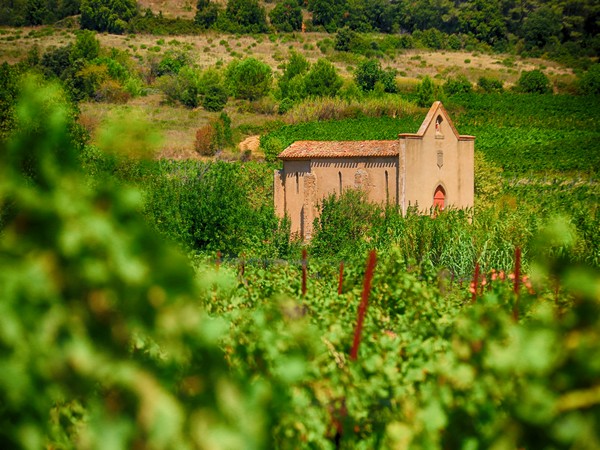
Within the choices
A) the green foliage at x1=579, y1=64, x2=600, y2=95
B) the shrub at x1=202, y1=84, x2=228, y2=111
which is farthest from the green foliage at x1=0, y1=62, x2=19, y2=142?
the green foliage at x1=579, y1=64, x2=600, y2=95

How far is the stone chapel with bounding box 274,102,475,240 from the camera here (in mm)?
30891

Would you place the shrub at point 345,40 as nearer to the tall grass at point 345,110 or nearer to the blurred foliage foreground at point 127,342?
the tall grass at point 345,110

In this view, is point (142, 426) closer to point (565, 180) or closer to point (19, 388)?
point (19, 388)

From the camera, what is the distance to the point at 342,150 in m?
32.0

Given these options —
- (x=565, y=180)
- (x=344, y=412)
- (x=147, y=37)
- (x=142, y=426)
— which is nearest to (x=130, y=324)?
Answer: (x=142, y=426)

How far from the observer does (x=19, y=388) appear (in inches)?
95.7

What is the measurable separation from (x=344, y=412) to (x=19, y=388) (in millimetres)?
2305

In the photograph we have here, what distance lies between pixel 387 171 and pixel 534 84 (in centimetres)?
4623

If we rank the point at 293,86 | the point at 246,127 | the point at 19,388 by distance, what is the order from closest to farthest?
the point at 19,388 → the point at 246,127 → the point at 293,86

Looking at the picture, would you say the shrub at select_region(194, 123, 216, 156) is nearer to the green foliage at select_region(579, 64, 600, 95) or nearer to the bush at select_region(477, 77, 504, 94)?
the bush at select_region(477, 77, 504, 94)

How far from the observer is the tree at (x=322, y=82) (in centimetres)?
7050

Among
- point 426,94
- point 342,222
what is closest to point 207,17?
point 426,94

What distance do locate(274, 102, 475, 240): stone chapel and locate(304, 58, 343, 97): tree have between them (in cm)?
3671

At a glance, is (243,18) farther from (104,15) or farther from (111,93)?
(111,93)
